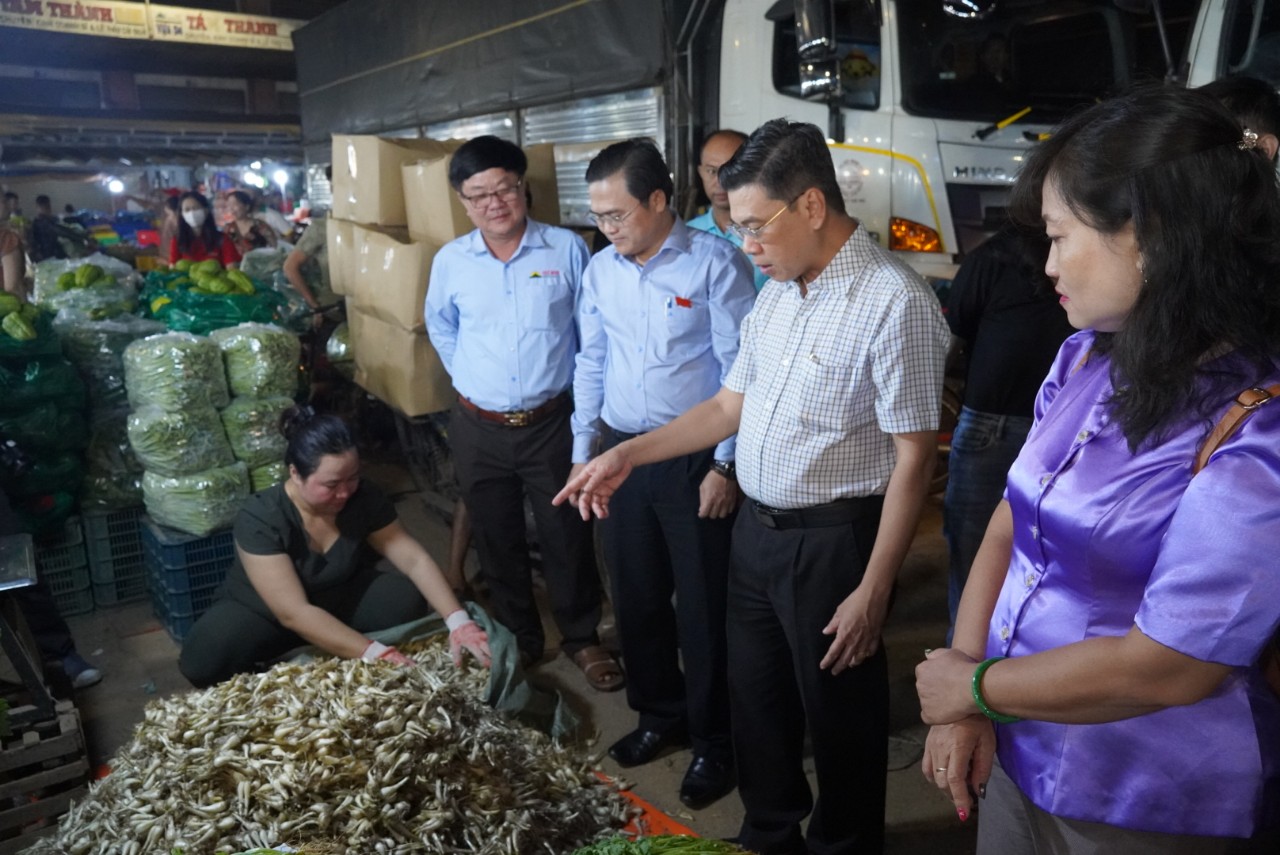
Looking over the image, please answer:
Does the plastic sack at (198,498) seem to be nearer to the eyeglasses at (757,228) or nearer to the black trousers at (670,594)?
the black trousers at (670,594)

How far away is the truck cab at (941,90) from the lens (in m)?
4.34

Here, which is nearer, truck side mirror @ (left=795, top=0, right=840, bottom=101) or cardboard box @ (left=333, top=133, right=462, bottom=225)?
truck side mirror @ (left=795, top=0, right=840, bottom=101)

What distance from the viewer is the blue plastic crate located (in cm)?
387

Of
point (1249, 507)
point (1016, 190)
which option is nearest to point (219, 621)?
point (1016, 190)

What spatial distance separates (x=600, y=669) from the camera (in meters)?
3.62

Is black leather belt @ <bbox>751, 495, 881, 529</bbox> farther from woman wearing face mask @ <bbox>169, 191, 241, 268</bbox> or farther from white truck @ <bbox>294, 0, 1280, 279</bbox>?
woman wearing face mask @ <bbox>169, 191, 241, 268</bbox>

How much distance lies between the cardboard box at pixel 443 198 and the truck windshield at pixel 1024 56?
1.69m

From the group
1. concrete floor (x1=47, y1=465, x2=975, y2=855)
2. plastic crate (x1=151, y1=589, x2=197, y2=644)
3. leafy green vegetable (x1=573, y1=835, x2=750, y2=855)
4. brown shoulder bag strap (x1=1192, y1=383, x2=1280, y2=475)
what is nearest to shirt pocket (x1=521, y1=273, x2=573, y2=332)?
concrete floor (x1=47, y1=465, x2=975, y2=855)

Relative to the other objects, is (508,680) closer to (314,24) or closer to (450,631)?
(450,631)

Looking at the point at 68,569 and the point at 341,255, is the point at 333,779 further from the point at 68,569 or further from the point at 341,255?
the point at 341,255

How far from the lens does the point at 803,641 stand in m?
2.20

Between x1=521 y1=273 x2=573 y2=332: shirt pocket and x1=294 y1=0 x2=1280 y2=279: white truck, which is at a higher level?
x1=294 y1=0 x2=1280 y2=279: white truck

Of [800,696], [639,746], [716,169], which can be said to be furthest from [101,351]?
[800,696]

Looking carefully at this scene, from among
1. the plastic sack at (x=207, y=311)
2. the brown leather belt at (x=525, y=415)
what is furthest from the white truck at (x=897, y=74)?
the plastic sack at (x=207, y=311)
